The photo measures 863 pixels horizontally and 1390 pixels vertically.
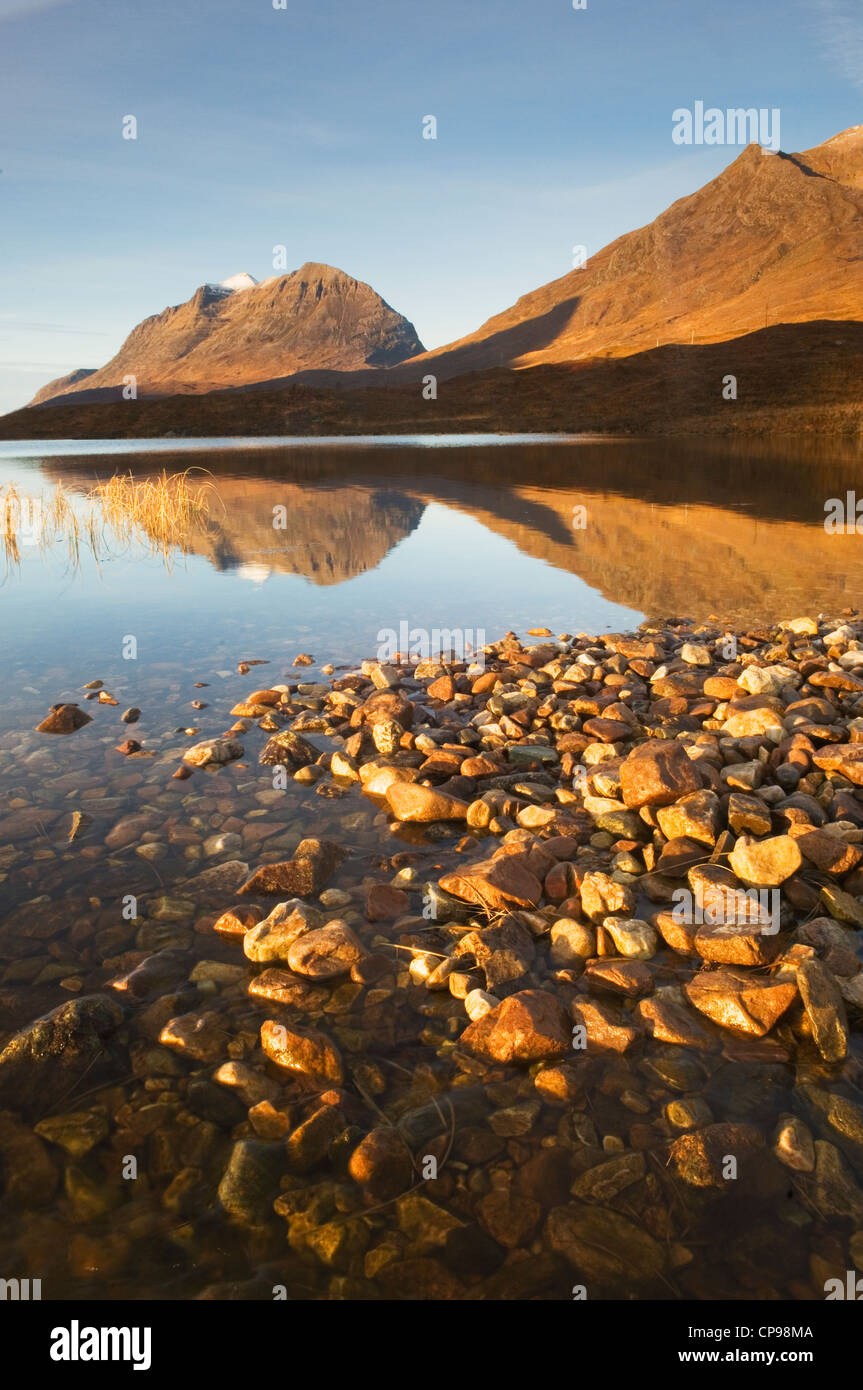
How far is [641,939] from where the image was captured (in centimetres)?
562

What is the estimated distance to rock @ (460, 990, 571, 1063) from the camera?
4785 mm

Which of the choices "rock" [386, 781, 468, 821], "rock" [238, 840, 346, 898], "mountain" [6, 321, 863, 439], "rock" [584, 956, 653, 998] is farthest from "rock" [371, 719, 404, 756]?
"mountain" [6, 321, 863, 439]

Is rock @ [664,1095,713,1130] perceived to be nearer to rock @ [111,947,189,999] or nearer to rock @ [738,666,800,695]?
rock @ [111,947,189,999]

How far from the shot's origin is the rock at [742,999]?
4930 millimetres

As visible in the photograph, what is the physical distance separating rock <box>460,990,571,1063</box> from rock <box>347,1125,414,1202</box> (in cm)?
83

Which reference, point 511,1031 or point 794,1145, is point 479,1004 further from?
point 794,1145

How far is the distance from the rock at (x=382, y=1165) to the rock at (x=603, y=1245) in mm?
774

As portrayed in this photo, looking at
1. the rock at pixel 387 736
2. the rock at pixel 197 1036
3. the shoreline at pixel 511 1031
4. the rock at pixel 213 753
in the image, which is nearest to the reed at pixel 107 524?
the rock at pixel 213 753

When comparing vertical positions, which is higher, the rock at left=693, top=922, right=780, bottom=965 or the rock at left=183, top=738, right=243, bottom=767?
the rock at left=183, top=738, right=243, bottom=767

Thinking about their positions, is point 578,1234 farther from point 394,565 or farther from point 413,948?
point 394,565

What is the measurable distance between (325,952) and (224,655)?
8.63 meters

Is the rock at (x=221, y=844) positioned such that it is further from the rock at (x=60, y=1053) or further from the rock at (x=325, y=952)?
the rock at (x=60, y=1053)

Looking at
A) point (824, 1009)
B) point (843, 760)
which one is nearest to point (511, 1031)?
point (824, 1009)
